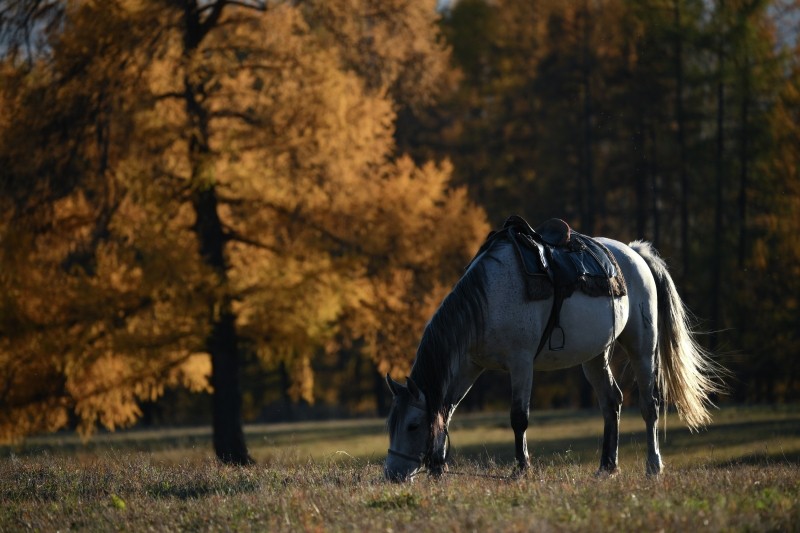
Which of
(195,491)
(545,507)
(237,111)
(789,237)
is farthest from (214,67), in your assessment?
(789,237)

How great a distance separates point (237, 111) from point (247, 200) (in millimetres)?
1472

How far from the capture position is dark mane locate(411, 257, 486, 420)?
25.7 feet

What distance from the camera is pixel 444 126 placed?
33750mm

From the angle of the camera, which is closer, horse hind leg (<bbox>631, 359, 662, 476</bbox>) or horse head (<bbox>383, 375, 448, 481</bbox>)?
horse head (<bbox>383, 375, 448, 481</bbox>)

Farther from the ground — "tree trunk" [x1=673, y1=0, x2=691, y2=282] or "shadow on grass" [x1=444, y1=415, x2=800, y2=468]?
"tree trunk" [x1=673, y1=0, x2=691, y2=282]

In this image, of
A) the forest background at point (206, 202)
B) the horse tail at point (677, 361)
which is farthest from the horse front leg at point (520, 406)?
the forest background at point (206, 202)

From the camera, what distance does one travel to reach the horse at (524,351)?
7.75 meters

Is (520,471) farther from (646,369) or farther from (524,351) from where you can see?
(646,369)

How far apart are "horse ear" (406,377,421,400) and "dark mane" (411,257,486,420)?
0.29 ft

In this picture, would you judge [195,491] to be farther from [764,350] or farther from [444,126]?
[444,126]

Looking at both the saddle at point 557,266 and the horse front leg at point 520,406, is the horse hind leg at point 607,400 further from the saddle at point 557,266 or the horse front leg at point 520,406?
the horse front leg at point 520,406

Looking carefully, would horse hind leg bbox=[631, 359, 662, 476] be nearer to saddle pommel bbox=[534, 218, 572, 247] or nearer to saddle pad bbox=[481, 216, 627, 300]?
saddle pad bbox=[481, 216, 627, 300]

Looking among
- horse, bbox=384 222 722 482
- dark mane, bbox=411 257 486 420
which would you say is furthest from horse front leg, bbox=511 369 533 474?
dark mane, bbox=411 257 486 420

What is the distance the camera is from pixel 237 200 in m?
15.8
